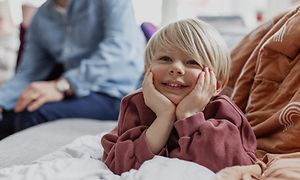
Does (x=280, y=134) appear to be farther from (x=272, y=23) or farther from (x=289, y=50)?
(x=272, y=23)

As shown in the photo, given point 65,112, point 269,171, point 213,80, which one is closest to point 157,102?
point 213,80

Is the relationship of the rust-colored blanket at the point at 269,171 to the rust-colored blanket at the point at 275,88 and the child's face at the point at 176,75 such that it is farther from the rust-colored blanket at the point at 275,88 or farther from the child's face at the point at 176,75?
the child's face at the point at 176,75

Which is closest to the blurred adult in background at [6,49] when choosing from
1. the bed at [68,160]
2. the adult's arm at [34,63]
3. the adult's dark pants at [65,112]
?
the adult's arm at [34,63]

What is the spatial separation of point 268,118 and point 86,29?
107 centimetres

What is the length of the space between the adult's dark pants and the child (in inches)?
23.9

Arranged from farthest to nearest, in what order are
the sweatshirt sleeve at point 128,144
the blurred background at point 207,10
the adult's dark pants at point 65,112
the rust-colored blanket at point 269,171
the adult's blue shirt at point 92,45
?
the blurred background at point 207,10 → the adult's blue shirt at point 92,45 → the adult's dark pants at point 65,112 → the sweatshirt sleeve at point 128,144 → the rust-colored blanket at point 269,171

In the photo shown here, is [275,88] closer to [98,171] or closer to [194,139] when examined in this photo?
[194,139]

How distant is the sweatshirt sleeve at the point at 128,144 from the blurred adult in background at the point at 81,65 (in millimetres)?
642

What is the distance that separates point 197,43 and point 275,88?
0.29 metres

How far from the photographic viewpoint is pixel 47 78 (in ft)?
5.45

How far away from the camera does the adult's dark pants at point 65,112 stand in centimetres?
127

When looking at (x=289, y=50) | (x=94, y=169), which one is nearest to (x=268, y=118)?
(x=289, y=50)

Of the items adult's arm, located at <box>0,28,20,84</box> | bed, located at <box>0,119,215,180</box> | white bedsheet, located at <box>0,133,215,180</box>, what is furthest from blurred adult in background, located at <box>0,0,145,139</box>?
adult's arm, located at <box>0,28,20,84</box>

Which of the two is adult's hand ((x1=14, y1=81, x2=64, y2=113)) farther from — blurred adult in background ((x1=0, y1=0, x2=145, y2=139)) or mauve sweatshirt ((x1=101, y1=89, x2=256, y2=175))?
mauve sweatshirt ((x1=101, y1=89, x2=256, y2=175))
